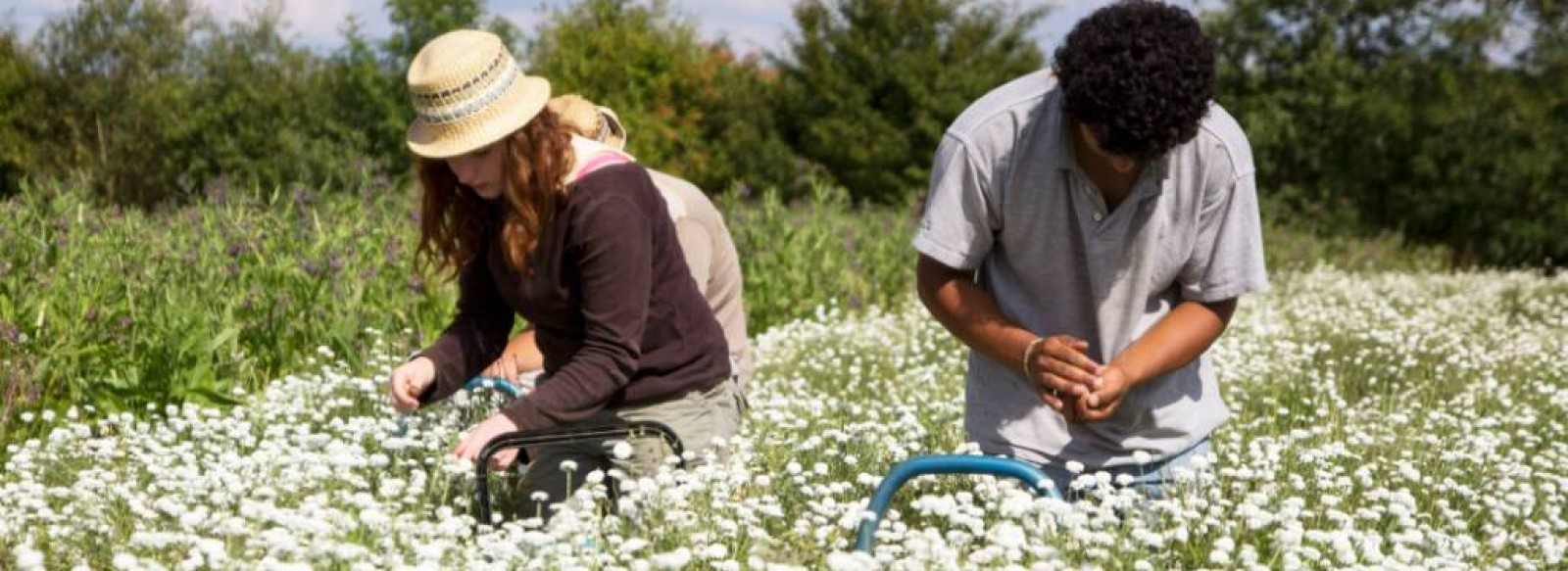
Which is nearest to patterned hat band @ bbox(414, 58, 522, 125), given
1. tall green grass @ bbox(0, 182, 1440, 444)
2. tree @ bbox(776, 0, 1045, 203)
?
tall green grass @ bbox(0, 182, 1440, 444)

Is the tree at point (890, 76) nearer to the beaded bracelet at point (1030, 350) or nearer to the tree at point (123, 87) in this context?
the tree at point (123, 87)

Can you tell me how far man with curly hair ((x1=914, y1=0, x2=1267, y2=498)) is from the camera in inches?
123

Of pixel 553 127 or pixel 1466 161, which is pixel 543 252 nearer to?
pixel 553 127

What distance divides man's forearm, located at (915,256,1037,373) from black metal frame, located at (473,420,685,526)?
0.63m

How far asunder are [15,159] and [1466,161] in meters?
22.9

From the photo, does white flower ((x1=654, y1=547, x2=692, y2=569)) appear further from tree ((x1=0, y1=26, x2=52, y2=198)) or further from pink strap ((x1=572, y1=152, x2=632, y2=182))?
tree ((x1=0, y1=26, x2=52, y2=198))

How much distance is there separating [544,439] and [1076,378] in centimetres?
105

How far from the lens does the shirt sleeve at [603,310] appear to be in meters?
3.38

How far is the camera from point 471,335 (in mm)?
3943

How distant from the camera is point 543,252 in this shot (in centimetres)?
349

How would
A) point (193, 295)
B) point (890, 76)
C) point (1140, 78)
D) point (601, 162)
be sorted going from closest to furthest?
point (1140, 78) < point (601, 162) < point (193, 295) < point (890, 76)

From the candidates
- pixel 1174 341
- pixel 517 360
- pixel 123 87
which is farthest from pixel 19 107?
pixel 1174 341

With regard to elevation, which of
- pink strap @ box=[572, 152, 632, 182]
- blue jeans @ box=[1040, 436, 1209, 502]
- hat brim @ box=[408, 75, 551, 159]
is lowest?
blue jeans @ box=[1040, 436, 1209, 502]

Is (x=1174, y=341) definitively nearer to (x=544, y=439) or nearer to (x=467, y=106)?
(x=544, y=439)
